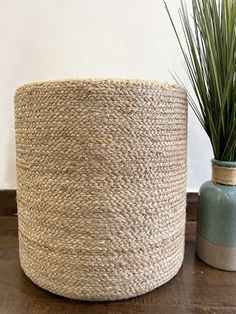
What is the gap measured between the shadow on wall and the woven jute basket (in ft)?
1.06

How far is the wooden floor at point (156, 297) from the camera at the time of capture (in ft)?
A: 1.49

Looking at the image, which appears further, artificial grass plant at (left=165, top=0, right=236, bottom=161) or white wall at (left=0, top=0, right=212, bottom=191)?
white wall at (left=0, top=0, right=212, bottom=191)

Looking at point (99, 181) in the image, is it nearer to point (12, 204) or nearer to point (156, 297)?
point (156, 297)

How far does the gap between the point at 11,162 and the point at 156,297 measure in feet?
1.82

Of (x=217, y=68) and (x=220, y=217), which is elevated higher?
(x=217, y=68)

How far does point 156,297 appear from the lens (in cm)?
49

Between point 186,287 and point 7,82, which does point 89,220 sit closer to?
point 186,287

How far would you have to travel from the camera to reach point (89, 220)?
44 cm

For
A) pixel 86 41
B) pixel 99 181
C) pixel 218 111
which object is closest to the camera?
pixel 99 181

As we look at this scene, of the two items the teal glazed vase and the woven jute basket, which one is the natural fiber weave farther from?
the woven jute basket

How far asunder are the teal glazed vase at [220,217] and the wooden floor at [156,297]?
31mm

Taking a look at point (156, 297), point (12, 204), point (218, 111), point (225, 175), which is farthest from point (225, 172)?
point (12, 204)

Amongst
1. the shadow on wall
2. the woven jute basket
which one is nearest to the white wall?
the shadow on wall

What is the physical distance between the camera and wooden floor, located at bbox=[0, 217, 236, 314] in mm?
456
